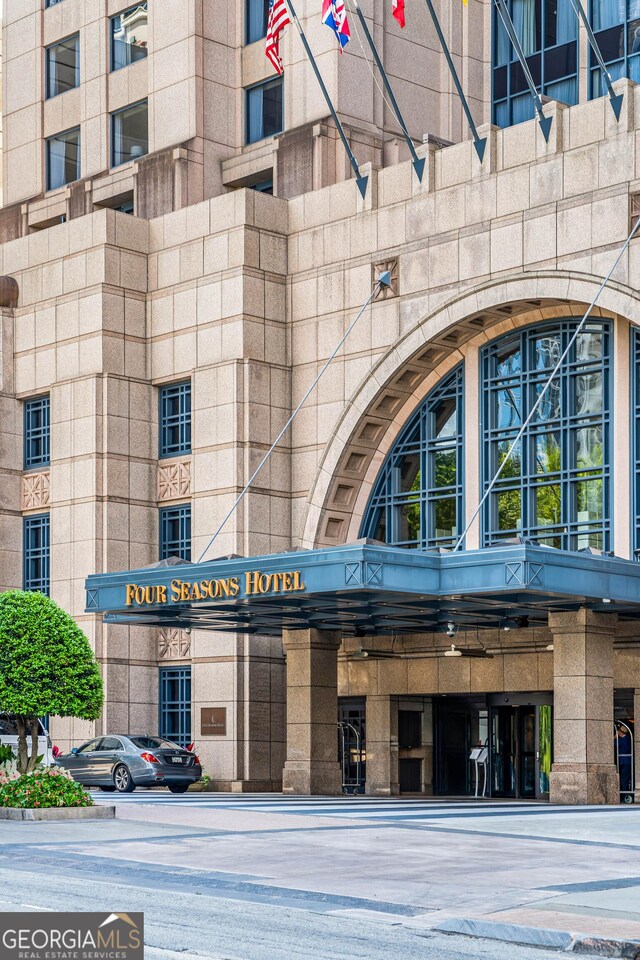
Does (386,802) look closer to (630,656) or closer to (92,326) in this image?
(630,656)

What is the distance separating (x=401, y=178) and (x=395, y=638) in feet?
36.5

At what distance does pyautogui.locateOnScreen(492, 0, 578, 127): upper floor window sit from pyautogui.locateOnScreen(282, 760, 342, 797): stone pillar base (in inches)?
759

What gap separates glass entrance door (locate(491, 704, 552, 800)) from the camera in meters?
35.6

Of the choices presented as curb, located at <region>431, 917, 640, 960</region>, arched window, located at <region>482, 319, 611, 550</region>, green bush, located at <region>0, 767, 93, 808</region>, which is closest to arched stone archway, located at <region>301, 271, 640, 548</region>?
arched window, located at <region>482, 319, 611, 550</region>

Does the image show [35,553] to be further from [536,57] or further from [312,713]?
[536,57]

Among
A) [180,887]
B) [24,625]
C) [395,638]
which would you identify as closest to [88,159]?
[395,638]

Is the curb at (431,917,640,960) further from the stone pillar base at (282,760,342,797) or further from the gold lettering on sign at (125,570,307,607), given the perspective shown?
the stone pillar base at (282,760,342,797)

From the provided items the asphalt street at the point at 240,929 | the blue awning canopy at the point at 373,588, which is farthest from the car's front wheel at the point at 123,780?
the asphalt street at the point at 240,929

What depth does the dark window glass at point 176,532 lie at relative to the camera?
39500 mm

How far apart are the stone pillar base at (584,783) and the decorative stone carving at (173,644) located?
460 inches

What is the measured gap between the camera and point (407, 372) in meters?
36.5

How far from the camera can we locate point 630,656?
33.3m

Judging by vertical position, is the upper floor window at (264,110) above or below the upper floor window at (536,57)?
below

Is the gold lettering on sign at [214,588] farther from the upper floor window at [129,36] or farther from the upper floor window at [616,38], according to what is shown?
the upper floor window at [129,36]
